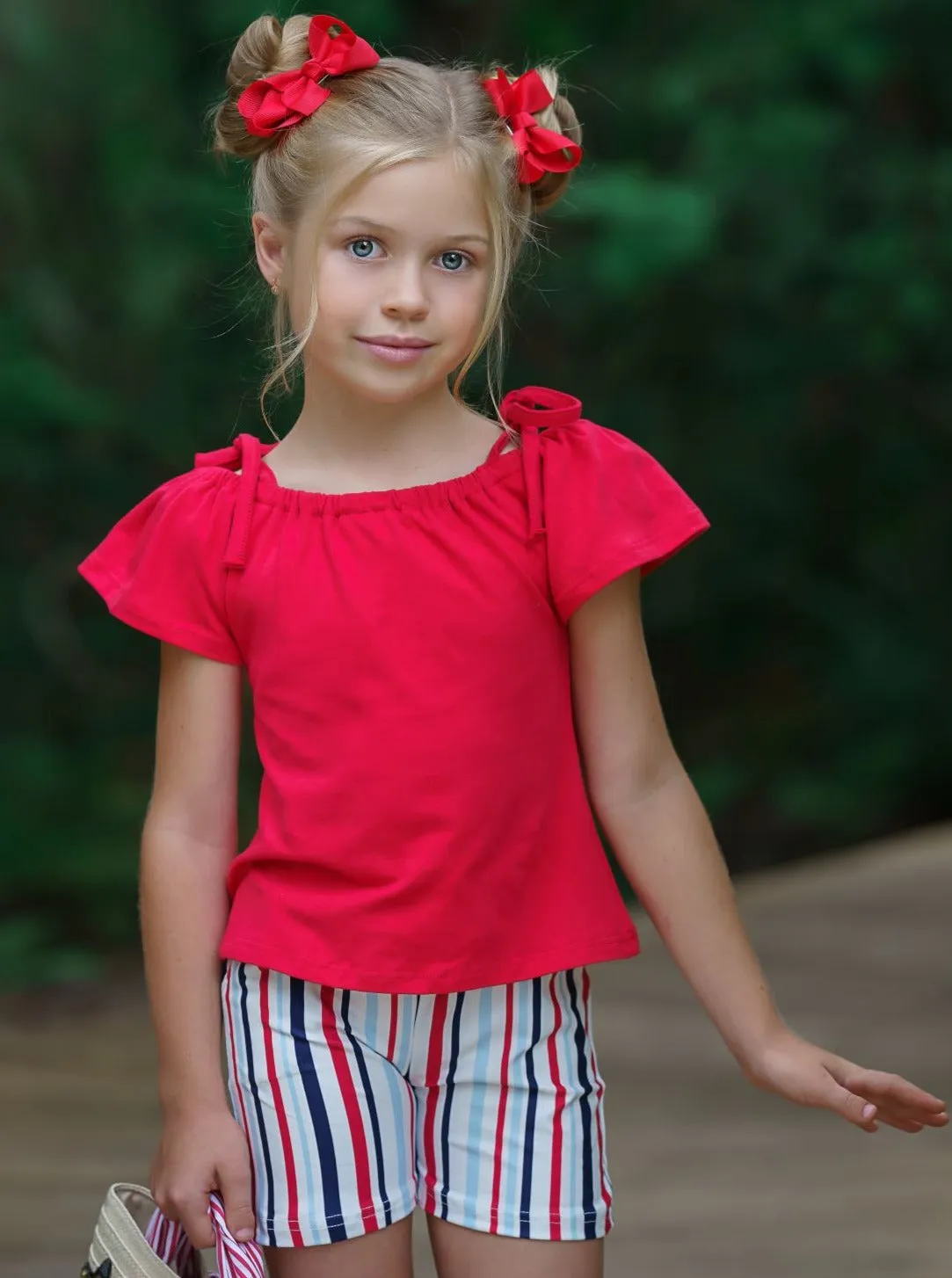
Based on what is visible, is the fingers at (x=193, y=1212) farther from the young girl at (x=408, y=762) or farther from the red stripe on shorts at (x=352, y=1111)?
the red stripe on shorts at (x=352, y=1111)

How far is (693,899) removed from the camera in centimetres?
162

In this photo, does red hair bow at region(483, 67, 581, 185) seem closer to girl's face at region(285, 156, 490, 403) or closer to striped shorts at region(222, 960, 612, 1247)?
girl's face at region(285, 156, 490, 403)

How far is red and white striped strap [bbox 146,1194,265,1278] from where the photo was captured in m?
1.44

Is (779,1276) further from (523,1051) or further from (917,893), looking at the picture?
(917,893)

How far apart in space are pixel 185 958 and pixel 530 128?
0.81 metres

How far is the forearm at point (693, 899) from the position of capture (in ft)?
5.29

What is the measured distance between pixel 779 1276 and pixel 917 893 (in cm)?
200

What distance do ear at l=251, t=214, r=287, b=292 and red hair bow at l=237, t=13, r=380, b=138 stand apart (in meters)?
0.08

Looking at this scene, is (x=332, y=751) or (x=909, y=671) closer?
(x=332, y=751)

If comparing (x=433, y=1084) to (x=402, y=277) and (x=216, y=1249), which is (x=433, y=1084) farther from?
(x=402, y=277)

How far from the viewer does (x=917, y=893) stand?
4.54 meters

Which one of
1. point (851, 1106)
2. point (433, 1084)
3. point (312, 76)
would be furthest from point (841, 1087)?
point (312, 76)

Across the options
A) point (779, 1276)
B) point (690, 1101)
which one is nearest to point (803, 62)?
point (690, 1101)

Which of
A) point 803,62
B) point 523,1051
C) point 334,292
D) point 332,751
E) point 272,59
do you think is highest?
point 803,62
